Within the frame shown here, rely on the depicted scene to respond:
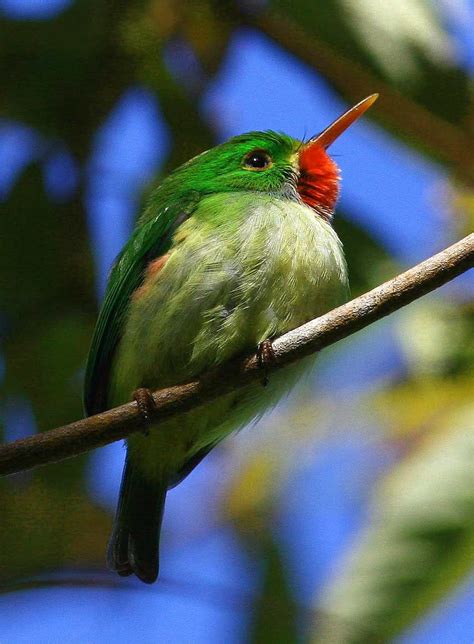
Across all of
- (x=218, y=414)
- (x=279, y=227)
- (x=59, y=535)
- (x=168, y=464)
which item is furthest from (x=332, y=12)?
(x=59, y=535)

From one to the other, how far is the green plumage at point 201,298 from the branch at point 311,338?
1.38 ft

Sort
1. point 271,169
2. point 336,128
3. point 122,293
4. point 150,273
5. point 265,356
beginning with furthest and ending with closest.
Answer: point 336,128 → point 271,169 → point 122,293 → point 150,273 → point 265,356


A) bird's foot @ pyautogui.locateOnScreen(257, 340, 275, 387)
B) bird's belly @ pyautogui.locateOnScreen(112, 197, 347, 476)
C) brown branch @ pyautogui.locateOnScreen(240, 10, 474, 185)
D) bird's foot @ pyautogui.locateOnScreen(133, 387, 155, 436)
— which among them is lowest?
bird's foot @ pyautogui.locateOnScreen(133, 387, 155, 436)

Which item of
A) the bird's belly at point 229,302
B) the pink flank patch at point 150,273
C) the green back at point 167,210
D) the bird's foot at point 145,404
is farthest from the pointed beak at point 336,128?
the bird's foot at point 145,404

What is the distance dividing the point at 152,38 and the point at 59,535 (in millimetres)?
1961

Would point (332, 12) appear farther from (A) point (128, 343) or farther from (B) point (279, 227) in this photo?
(A) point (128, 343)

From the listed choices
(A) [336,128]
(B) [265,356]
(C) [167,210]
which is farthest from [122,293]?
(A) [336,128]

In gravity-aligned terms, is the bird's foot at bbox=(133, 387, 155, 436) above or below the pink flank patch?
below

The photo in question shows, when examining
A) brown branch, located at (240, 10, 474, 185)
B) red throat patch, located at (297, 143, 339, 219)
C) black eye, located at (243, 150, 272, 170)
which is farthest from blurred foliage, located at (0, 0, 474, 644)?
black eye, located at (243, 150, 272, 170)

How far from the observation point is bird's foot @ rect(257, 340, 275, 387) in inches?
126

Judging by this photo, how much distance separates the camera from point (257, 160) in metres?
4.26

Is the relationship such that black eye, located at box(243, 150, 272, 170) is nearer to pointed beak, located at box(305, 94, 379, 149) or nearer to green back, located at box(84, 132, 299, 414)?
green back, located at box(84, 132, 299, 414)

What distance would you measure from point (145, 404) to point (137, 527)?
102 centimetres

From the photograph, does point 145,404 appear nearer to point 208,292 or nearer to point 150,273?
point 208,292
